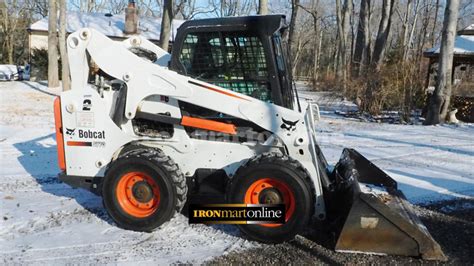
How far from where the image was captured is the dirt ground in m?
4.15

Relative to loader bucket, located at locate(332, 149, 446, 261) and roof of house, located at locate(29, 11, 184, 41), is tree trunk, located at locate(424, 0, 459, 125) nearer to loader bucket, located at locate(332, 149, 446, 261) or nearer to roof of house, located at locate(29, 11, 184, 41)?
loader bucket, located at locate(332, 149, 446, 261)

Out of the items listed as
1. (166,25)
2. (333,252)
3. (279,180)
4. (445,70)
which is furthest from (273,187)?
(166,25)

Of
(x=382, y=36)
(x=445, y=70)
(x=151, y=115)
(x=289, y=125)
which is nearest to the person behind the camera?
(x=289, y=125)

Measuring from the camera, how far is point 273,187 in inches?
178

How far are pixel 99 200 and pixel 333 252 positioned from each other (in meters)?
3.09

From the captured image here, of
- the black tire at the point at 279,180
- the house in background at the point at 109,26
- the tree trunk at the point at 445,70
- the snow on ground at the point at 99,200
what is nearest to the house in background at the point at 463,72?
the tree trunk at the point at 445,70

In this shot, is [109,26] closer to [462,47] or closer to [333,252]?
[462,47]

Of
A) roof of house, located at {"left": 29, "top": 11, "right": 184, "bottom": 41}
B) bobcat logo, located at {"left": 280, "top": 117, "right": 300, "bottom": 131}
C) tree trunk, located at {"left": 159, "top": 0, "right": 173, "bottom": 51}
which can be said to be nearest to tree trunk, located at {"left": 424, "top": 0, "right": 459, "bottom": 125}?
tree trunk, located at {"left": 159, "top": 0, "right": 173, "bottom": 51}

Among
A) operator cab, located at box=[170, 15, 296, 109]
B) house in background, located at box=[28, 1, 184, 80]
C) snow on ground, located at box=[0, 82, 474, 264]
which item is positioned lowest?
snow on ground, located at box=[0, 82, 474, 264]

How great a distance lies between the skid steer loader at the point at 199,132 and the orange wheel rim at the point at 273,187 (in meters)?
0.01

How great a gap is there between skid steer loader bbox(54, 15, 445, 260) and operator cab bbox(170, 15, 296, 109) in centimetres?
1

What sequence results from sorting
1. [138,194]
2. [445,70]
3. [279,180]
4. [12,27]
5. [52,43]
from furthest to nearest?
[12,27] → [52,43] → [445,70] → [138,194] → [279,180]

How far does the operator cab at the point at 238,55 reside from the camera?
4.79m

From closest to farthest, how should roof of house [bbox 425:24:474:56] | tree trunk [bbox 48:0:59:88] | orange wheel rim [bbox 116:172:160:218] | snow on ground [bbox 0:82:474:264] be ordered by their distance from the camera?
snow on ground [bbox 0:82:474:264] < orange wheel rim [bbox 116:172:160:218] < roof of house [bbox 425:24:474:56] < tree trunk [bbox 48:0:59:88]
